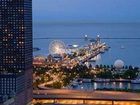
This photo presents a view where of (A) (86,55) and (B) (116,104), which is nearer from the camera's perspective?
(B) (116,104)

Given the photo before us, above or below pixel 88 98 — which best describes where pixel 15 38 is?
above

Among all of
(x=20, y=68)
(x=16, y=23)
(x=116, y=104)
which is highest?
(x=16, y=23)

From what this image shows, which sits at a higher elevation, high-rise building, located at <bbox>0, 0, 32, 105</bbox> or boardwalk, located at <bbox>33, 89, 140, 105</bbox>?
high-rise building, located at <bbox>0, 0, 32, 105</bbox>

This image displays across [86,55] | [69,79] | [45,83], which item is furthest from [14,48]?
[86,55]

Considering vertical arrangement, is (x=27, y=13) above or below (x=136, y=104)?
above

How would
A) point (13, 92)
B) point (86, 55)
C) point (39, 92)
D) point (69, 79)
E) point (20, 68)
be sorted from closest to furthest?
point (13, 92) < point (20, 68) < point (39, 92) < point (69, 79) < point (86, 55)

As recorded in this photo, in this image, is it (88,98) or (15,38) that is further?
(88,98)

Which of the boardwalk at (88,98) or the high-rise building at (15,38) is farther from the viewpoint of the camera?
the boardwalk at (88,98)

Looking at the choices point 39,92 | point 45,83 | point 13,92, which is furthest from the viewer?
point 45,83

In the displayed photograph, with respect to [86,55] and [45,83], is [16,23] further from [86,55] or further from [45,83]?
[86,55]

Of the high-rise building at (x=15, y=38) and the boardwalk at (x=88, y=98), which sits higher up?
the high-rise building at (x=15, y=38)

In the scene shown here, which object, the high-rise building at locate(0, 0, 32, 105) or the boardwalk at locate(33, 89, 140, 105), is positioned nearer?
the high-rise building at locate(0, 0, 32, 105)
